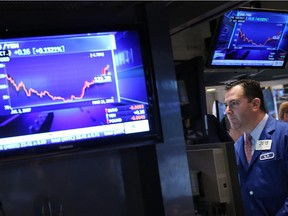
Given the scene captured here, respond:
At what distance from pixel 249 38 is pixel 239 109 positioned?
1095mm

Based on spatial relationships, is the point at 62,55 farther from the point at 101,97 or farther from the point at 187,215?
the point at 187,215

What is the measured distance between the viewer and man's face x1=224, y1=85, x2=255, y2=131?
3483 millimetres

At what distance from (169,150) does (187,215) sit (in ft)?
1.11

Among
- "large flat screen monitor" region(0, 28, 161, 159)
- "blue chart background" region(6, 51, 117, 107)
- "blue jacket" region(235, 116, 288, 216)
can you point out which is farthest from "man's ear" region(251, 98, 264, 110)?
"blue chart background" region(6, 51, 117, 107)

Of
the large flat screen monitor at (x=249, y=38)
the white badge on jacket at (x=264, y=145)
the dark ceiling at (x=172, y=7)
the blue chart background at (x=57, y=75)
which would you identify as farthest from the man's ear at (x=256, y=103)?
the blue chart background at (x=57, y=75)

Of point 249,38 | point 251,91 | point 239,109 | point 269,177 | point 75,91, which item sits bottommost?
point 269,177

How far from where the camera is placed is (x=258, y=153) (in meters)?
3.23

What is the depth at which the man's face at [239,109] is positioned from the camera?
11.4 feet

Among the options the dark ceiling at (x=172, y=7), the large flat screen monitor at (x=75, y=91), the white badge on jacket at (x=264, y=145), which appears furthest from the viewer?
Answer: the white badge on jacket at (x=264, y=145)

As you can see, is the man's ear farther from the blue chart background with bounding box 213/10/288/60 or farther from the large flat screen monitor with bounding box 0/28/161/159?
the large flat screen monitor with bounding box 0/28/161/159

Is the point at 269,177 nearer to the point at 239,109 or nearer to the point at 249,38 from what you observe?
the point at 239,109

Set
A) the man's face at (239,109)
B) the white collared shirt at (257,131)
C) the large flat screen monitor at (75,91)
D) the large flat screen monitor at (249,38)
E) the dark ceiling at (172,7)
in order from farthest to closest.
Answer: the large flat screen monitor at (249,38), the man's face at (239,109), the white collared shirt at (257,131), the dark ceiling at (172,7), the large flat screen monitor at (75,91)

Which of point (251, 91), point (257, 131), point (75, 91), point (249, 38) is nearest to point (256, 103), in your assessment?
point (251, 91)

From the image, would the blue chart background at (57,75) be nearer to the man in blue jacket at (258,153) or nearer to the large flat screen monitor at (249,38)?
the man in blue jacket at (258,153)
